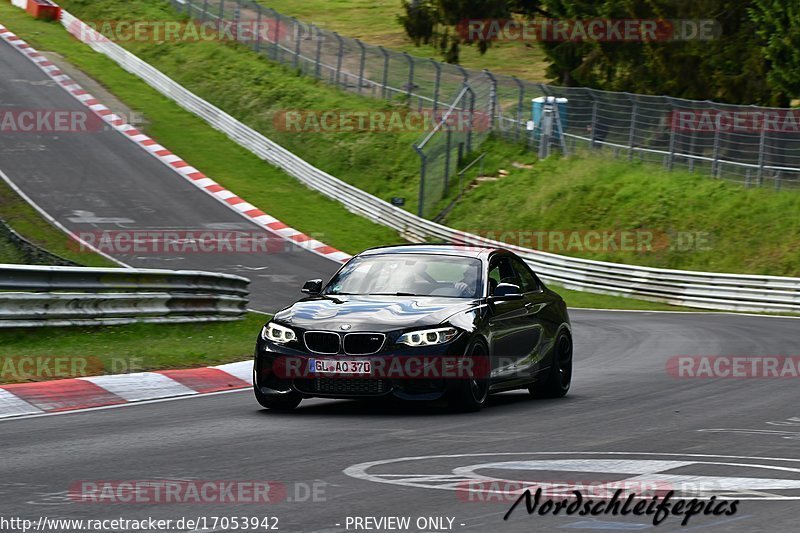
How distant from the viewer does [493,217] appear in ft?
119

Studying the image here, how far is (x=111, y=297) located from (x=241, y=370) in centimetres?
271

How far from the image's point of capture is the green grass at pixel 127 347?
13453mm

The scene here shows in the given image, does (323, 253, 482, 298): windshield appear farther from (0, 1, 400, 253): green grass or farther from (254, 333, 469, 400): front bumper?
(0, 1, 400, 253): green grass

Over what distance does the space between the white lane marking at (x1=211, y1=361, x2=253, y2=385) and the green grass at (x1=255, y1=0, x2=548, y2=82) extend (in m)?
40.4

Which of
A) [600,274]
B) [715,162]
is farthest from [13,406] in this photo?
[715,162]

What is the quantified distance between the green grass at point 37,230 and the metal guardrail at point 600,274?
9.42 metres

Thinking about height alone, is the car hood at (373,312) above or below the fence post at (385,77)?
above

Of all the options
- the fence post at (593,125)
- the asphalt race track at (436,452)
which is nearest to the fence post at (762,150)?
the fence post at (593,125)

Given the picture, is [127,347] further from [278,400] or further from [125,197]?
[125,197]

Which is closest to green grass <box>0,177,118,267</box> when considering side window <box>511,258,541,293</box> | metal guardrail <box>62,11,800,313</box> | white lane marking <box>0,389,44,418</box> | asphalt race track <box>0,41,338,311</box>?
asphalt race track <box>0,41,338,311</box>

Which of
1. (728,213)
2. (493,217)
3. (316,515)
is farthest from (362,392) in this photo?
(493,217)

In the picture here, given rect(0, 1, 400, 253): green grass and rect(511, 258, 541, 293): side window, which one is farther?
rect(0, 1, 400, 253): green grass

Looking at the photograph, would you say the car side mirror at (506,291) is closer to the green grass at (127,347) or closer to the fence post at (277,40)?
the green grass at (127,347)

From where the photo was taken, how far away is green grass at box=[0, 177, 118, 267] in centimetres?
2792
